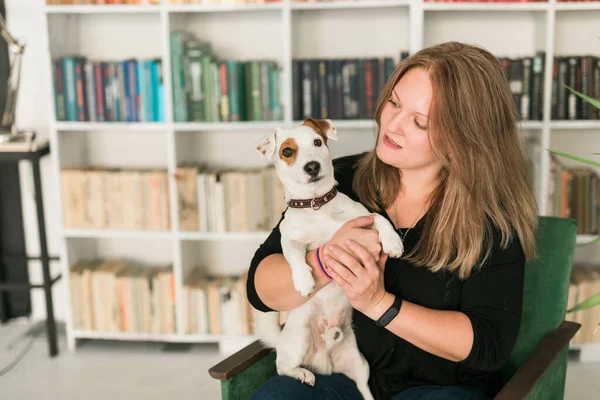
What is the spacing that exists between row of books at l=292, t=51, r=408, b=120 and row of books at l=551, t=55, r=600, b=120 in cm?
64

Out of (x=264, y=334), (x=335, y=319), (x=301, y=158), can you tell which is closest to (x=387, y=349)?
(x=335, y=319)

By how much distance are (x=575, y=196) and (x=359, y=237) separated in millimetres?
1696

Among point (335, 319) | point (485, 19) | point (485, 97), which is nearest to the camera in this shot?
point (485, 97)

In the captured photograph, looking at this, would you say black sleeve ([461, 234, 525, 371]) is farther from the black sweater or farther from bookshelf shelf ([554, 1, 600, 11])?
bookshelf shelf ([554, 1, 600, 11])

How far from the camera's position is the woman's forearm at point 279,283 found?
1583 millimetres

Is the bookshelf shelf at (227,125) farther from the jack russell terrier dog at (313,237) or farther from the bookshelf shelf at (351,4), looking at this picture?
the jack russell terrier dog at (313,237)

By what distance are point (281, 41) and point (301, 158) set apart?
4.96ft

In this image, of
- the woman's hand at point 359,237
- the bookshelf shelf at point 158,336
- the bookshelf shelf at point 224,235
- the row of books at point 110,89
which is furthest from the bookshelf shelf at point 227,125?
the woman's hand at point 359,237

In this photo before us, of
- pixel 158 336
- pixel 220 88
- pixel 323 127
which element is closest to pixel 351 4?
pixel 220 88

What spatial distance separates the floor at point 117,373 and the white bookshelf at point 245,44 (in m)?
0.09

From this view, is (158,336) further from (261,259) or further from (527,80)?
(527,80)

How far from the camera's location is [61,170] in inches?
115

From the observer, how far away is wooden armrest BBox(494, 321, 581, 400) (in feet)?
4.67

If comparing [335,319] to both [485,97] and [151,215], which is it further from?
[151,215]
